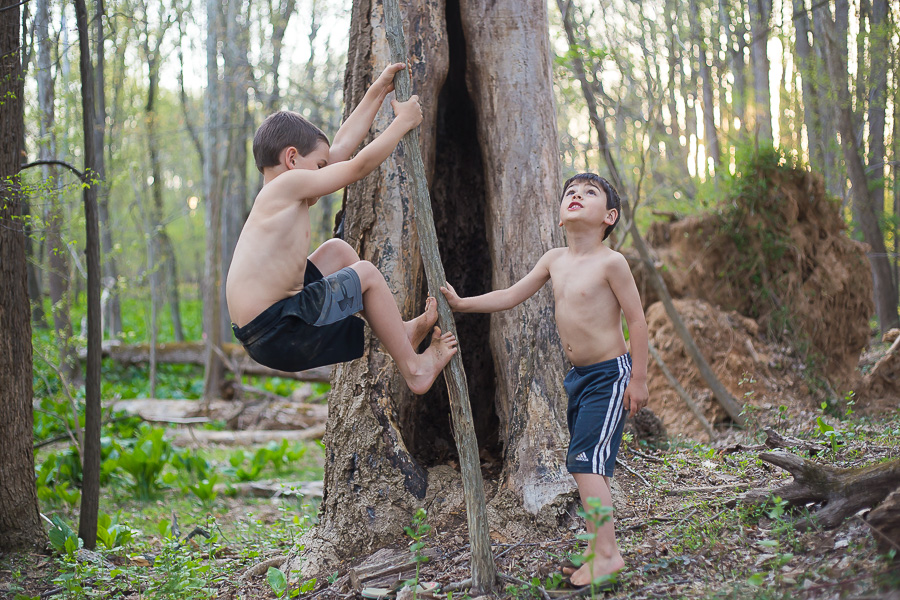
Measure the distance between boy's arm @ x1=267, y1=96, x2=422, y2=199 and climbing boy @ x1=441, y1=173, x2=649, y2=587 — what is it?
2.08ft

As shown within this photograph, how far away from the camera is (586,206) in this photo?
2895mm

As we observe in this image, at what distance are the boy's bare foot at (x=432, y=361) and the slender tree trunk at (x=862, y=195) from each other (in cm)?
928

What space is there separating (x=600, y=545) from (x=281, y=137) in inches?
89.9

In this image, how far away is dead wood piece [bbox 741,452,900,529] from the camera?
2.65 m

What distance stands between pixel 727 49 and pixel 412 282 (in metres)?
12.7

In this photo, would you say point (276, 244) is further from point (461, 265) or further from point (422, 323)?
point (461, 265)

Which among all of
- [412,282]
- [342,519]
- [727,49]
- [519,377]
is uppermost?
[727,49]

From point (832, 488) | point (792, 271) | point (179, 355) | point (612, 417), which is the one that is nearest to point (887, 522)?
point (832, 488)

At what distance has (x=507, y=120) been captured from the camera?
3.96 metres

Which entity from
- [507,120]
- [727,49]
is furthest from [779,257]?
[727,49]

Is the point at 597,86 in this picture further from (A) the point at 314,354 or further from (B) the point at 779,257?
(A) the point at 314,354

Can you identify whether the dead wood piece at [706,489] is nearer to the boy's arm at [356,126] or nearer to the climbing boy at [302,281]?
the climbing boy at [302,281]

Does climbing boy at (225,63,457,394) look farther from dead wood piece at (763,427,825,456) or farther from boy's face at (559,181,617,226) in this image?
dead wood piece at (763,427,825,456)

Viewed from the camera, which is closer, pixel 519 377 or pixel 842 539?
pixel 842 539
